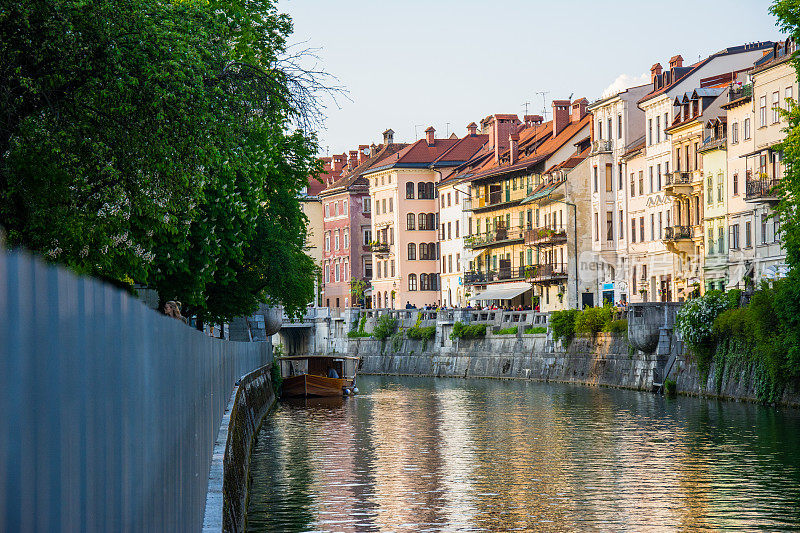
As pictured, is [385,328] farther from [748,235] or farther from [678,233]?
[748,235]

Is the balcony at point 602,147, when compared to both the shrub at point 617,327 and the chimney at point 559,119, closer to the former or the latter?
the chimney at point 559,119

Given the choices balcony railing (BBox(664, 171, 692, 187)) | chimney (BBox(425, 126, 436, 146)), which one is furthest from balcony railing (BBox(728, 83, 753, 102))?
chimney (BBox(425, 126, 436, 146))

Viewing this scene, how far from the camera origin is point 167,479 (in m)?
7.20

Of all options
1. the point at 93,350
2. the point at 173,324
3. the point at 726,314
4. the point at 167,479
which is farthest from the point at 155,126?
the point at 726,314

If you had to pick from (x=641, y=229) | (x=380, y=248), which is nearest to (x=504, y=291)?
(x=641, y=229)

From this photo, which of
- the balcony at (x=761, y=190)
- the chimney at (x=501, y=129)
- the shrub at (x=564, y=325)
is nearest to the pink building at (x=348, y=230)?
the chimney at (x=501, y=129)

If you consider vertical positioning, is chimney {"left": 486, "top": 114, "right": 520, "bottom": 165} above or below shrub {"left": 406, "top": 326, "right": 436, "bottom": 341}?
above

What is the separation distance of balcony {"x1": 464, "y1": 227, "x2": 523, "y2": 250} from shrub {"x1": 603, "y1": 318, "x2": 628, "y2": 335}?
42.8 metres

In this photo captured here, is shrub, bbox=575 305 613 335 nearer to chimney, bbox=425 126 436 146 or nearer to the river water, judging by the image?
the river water

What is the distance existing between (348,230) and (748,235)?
7893 centimetres

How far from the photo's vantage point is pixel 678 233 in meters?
80.6

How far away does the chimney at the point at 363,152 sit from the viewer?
513 ft

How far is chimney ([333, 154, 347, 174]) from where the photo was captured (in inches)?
6577

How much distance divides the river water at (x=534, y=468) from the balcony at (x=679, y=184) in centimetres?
2865
